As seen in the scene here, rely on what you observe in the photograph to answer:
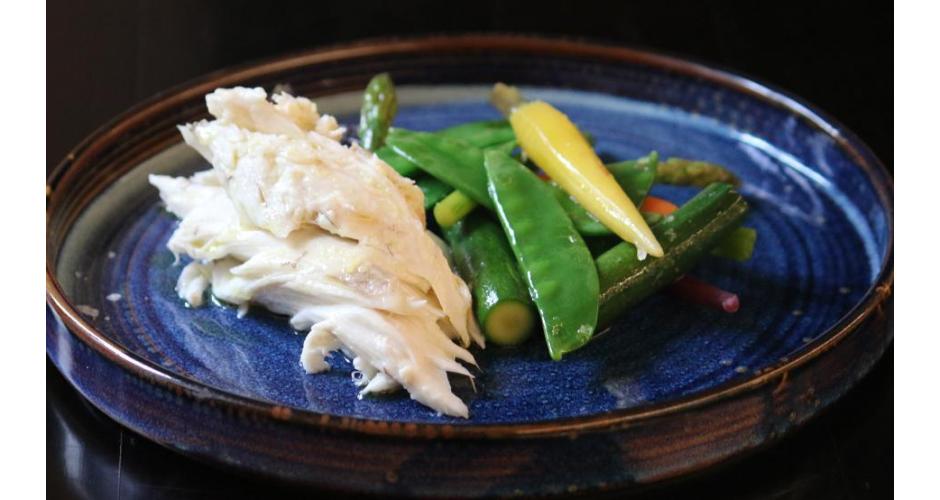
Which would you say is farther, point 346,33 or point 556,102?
point 346,33

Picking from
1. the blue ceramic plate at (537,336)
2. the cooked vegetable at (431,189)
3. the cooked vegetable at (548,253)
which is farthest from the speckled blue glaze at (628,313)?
the cooked vegetable at (431,189)

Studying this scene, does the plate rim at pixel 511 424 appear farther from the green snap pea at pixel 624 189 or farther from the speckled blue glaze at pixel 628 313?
the green snap pea at pixel 624 189

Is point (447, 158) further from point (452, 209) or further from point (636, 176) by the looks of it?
point (636, 176)

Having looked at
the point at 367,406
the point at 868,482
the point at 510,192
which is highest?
the point at 510,192

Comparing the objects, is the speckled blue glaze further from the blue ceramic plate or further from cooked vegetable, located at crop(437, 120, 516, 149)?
cooked vegetable, located at crop(437, 120, 516, 149)

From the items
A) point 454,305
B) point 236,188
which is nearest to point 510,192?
point 454,305

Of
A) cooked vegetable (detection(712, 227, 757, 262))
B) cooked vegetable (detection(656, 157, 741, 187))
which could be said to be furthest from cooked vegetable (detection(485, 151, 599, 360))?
cooked vegetable (detection(656, 157, 741, 187))

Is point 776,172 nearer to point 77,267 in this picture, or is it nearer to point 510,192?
point 510,192
